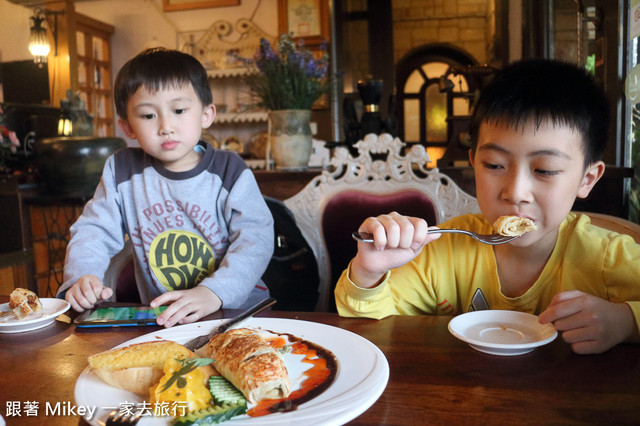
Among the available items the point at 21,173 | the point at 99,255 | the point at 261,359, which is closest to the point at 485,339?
the point at 261,359

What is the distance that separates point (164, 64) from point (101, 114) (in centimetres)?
537

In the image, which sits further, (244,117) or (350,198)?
(244,117)

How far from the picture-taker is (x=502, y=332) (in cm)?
80

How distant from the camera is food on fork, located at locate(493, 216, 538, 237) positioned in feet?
2.98

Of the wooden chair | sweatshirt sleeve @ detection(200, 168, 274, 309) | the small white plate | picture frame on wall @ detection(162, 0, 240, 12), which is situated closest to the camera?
the small white plate

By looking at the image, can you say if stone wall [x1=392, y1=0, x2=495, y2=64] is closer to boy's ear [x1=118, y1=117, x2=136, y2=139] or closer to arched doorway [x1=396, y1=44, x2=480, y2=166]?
arched doorway [x1=396, y1=44, x2=480, y2=166]

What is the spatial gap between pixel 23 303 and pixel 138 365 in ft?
1.56

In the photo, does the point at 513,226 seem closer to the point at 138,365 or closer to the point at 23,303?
the point at 138,365

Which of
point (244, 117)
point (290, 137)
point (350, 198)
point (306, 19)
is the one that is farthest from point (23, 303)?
point (306, 19)

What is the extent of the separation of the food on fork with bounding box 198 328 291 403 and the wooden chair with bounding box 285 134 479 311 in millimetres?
1040

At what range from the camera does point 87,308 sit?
1.06 meters

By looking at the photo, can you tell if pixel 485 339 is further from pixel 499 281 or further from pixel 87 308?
pixel 87 308

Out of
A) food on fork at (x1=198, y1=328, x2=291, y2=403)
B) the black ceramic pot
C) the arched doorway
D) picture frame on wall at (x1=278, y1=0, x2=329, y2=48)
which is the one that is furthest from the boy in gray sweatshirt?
the arched doorway

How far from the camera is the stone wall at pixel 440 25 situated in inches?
284
